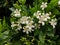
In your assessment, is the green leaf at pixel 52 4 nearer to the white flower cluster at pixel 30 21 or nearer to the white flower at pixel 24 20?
the white flower cluster at pixel 30 21

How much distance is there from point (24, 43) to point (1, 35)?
432 millimetres

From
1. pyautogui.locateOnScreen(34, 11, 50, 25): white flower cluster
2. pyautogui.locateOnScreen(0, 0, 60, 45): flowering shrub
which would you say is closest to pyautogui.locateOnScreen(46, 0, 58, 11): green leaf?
pyautogui.locateOnScreen(0, 0, 60, 45): flowering shrub

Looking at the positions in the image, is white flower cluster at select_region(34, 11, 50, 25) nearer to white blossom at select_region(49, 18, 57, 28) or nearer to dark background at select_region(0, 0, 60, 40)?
white blossom at select_region(49, 18, 57, 28)

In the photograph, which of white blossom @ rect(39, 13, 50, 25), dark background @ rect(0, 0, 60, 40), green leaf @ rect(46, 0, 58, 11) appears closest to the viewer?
white blossom @ rect(39, 13, 50, 25)

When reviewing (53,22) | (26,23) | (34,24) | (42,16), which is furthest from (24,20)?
(53,22)

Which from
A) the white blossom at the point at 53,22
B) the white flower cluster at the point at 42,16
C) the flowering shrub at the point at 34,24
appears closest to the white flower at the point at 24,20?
the flowering shrub at the point at 34,24

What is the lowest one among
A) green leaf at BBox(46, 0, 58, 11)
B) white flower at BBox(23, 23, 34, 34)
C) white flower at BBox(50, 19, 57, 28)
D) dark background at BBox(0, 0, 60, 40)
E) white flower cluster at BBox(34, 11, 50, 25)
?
white flower at BBox(23, 23, 34, 34)

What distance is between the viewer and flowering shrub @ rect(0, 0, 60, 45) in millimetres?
3281

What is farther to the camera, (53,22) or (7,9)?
(7,9)

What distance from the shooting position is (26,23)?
327 cm

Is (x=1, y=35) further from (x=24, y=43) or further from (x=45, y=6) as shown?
(x=45, y=6)

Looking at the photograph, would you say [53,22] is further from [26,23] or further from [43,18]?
[26,23]


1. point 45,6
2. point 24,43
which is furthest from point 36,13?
point 24,43

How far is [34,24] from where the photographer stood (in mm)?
3316
